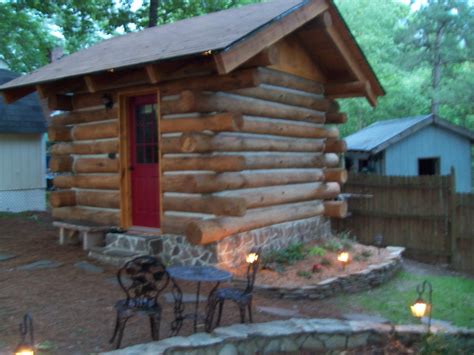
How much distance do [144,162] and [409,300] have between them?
5.15 m

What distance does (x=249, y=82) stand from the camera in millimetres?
7562

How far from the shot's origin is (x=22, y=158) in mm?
15391

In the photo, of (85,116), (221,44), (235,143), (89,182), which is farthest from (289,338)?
(85,116)

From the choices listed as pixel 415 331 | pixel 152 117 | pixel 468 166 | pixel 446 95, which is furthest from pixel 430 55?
pixel 415 331

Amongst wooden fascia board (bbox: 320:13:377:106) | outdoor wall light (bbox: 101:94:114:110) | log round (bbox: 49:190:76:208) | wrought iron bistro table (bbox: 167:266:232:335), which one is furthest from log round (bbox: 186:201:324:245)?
log round (bbox: 49:190:76:208)

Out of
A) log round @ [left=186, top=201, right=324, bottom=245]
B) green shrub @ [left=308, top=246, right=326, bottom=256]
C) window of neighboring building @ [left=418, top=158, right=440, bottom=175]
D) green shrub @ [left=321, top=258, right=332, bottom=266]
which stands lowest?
green shrub @ [left=321, top=258, right=332, bottom=266]

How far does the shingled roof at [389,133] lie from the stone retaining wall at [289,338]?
10.1m

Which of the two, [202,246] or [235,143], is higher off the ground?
[235,143]

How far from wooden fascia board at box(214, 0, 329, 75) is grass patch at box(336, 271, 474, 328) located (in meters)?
3.84

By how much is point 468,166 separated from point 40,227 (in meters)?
15.7

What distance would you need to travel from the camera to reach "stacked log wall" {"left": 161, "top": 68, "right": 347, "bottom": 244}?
7.68 metres

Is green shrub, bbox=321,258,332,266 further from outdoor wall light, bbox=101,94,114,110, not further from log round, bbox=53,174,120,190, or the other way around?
outdoor wall light, bbox=101,94,114,110

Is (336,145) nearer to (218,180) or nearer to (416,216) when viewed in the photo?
(416,216)

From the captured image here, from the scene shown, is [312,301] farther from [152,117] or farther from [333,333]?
Result: [152,117]
